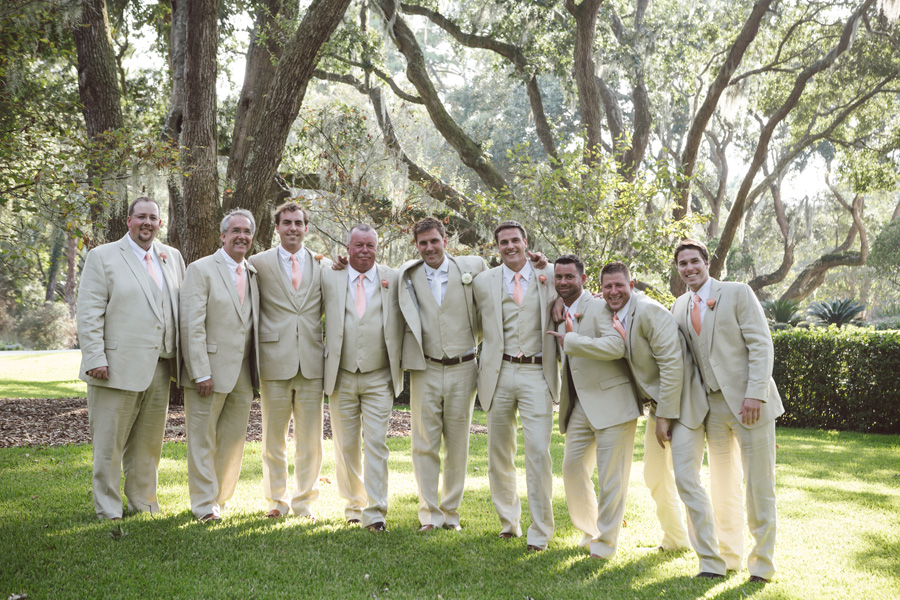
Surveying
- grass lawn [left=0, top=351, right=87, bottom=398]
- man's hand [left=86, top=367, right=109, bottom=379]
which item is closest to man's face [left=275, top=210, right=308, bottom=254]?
man's hand [left=86, top=367, right=109, bottom=379]

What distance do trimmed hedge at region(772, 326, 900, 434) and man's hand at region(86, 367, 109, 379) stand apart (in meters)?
10.9

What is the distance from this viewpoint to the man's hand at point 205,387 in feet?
16.5

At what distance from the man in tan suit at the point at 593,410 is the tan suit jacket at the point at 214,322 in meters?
2.39

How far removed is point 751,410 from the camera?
166 inches

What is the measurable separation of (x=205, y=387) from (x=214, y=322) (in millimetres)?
482

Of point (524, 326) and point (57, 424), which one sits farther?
point (57, 424)

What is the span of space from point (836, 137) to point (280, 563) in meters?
19.5

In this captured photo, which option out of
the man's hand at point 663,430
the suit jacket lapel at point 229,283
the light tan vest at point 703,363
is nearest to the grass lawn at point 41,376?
the suit jacket lapel at point 229,283

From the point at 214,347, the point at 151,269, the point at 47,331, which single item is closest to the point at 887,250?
the point at 214,347

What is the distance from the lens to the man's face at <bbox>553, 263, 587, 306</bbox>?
4.65 m

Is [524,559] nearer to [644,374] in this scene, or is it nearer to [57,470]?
[644,374]

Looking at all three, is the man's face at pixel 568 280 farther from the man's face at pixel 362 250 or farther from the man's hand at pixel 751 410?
the man's face at pixel 362 250

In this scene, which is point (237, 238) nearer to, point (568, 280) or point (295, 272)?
point (295, 272)

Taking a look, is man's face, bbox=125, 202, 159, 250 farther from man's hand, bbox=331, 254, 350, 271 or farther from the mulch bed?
the mulch bed
